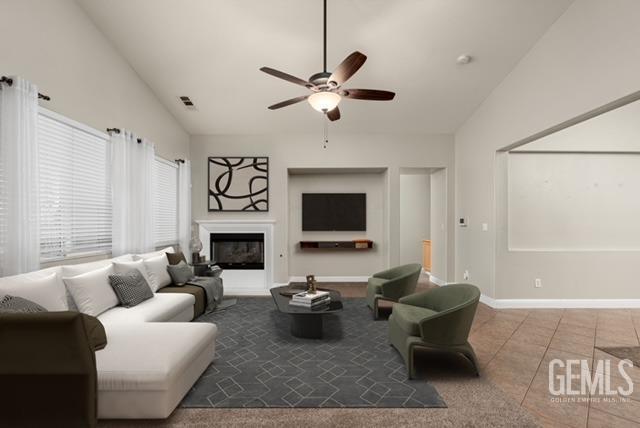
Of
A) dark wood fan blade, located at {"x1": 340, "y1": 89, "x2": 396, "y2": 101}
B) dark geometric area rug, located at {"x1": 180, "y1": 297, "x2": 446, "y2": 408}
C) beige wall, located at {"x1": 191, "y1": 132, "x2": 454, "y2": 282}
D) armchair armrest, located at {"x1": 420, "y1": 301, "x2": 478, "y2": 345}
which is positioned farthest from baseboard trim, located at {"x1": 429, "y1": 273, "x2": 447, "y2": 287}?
dark wood fan blade, located at {"x1": 340, "y1": 89, "x2": 396, "y2": 101}

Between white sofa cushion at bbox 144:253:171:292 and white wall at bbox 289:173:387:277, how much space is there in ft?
9.91

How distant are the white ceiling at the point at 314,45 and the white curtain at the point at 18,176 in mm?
1623

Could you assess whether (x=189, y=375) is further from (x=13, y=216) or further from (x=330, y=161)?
(x=330, y=161)

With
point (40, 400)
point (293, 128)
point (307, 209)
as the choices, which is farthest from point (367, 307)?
point (40, 400)

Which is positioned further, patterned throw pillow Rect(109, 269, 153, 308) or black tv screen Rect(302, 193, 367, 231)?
black tv screen Rect(302, 193, 367, 231)

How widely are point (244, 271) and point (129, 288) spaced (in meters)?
3.06

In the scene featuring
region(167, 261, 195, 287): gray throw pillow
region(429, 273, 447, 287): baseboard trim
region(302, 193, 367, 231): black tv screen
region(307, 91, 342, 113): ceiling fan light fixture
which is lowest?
region(429, 273, 447, 287): baseboard trim

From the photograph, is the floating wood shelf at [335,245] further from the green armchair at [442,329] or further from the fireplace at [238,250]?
the green armchair at [442,329]

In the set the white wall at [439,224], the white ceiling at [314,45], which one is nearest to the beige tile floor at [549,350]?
the white wall at [439,224]

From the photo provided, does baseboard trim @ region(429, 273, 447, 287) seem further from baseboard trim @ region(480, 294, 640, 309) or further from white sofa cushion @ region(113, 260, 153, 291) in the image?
white sofa cushion @ region(113, 260, 153, 291)

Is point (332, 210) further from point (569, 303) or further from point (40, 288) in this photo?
point (40, 288)

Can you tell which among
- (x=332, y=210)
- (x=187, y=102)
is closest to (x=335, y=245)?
(x=332, y=210)

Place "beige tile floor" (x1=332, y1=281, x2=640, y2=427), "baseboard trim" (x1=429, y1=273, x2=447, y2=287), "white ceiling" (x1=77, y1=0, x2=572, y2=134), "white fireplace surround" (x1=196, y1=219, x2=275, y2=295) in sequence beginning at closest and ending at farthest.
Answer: "beige tile floor" (x1=332, y1=281, x2=640, y2=427) → "white ceiling" (x1=77, y1=0, x2=572, y2=134) → "white fireplace surround" (x1=196, y1=219, x2=275, y2=295) → "baseboard trim" (x1=429, y1=273, x2=447, y2=287)

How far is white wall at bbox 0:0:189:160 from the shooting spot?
2.88m
